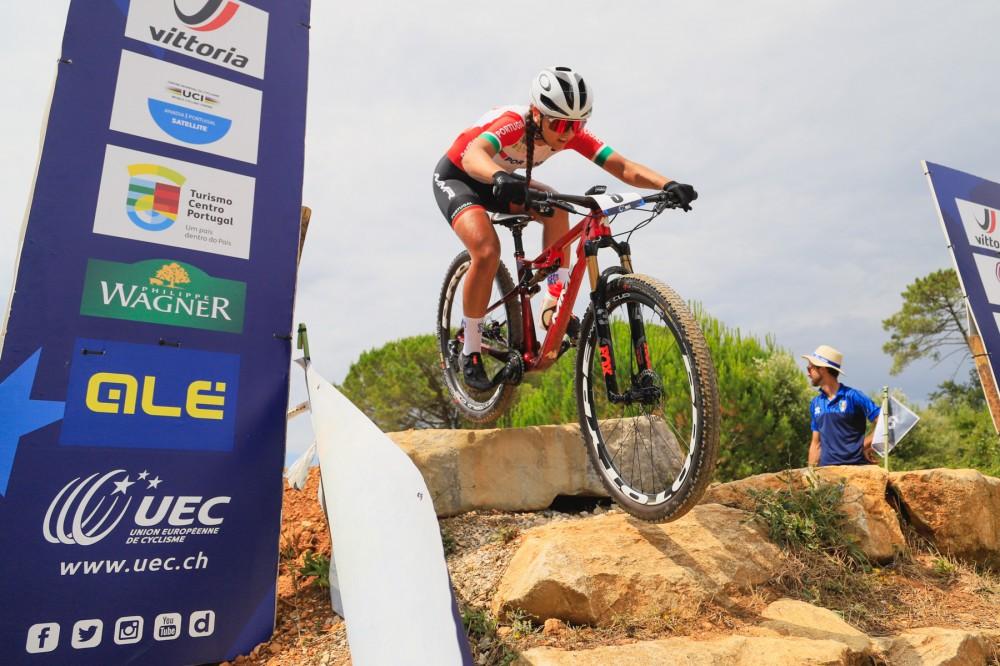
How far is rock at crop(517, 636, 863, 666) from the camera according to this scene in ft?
8.86

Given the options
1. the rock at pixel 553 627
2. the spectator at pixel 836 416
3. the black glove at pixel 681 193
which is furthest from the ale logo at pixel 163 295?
the spectator at pixel 836 416

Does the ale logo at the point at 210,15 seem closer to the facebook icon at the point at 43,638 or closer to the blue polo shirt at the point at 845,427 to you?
the facebook icon at the point at 43,638

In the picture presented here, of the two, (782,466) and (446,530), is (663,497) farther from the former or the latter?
(782,466)

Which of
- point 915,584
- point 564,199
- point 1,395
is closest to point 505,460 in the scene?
point 564,199

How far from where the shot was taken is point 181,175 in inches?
142

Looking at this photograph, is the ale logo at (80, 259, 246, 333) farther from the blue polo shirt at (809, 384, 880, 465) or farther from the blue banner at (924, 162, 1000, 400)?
the blue banner at (924, 162, 1000, 400)

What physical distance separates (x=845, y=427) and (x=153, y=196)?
19.5ft

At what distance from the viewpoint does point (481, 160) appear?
4078 mm

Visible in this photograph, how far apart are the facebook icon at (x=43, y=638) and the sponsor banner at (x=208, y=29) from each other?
3.04 m

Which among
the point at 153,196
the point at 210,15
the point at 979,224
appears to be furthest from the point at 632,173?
the point at 979,224

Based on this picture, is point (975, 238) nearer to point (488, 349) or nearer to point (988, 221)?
point (988, 221)

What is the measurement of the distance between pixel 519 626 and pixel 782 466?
7487 mm

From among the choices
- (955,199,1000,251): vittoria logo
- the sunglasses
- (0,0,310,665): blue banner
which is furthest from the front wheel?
(955,199,1000,251): vittoria logo

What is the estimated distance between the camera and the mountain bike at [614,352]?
3.22m
